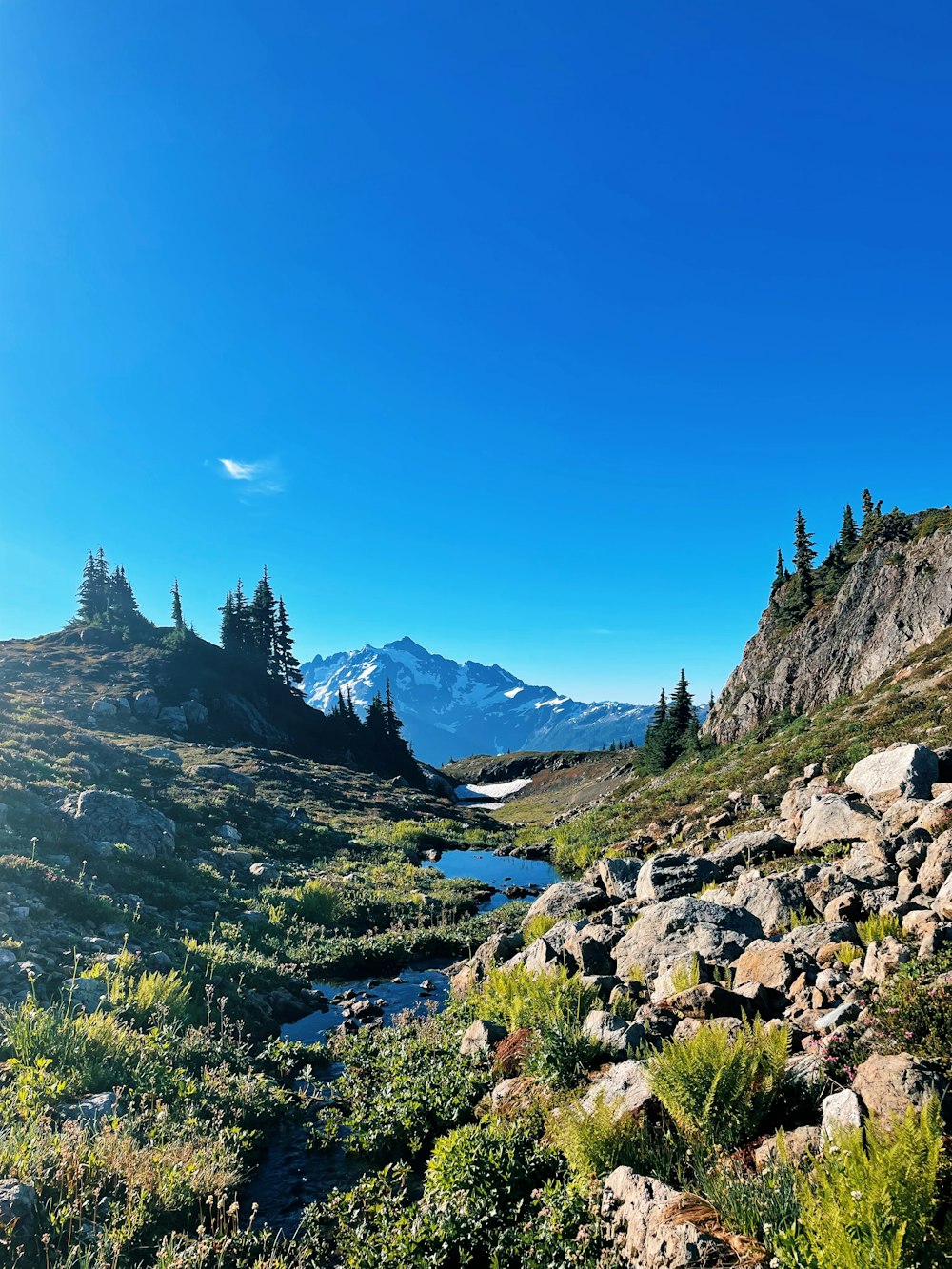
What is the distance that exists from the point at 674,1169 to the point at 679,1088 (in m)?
0.79

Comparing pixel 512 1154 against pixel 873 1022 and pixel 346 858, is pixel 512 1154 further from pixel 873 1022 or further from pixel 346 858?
pixel 346 858

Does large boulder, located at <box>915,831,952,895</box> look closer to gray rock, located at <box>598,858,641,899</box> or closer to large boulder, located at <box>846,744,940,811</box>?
large boulder, located at <box>846,744,940,811</box>

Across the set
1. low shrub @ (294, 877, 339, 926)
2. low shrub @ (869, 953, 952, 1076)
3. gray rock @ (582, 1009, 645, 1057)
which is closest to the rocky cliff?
low shrub @ (294, 877, 339, 926)

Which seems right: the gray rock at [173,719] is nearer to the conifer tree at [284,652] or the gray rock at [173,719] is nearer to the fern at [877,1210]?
the conifer tree at [284,652]

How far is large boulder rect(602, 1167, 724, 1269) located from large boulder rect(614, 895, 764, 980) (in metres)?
5.61

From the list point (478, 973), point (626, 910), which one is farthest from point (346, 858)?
point (626, 910)

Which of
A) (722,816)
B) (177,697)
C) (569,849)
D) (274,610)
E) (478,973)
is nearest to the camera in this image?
(478,973)

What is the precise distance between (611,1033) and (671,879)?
9620 millimetres

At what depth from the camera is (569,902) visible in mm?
21453

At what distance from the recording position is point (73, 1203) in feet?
22.7

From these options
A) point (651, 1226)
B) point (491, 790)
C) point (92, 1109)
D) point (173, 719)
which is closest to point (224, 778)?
point (173, 719)

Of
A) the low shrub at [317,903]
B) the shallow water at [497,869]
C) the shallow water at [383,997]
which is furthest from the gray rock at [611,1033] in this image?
the shallow water at [497,869]

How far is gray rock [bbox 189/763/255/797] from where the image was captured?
149 ft

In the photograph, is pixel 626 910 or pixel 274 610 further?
pixel 274 610
